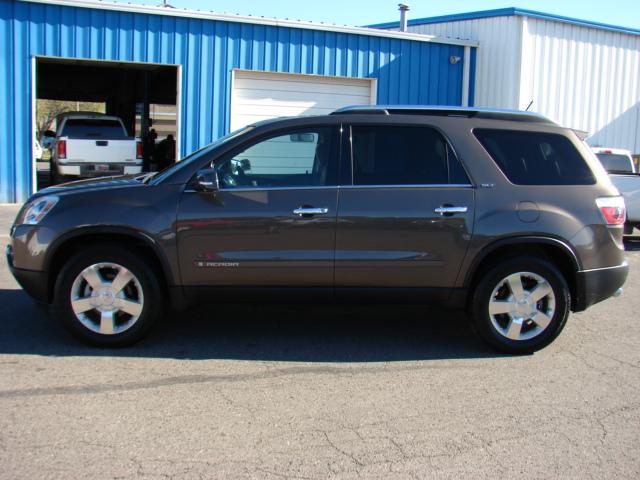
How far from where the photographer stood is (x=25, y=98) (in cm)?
1406

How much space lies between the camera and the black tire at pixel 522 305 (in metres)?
5.37

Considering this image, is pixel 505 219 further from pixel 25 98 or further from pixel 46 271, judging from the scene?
pixel 25 98

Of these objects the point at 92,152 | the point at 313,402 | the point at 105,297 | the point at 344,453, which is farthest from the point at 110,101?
the point at 344,453

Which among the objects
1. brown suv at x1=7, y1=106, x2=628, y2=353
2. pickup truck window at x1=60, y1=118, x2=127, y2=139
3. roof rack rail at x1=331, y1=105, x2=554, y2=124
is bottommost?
brown suv at x1=7, y1=106, x2=628, y2=353

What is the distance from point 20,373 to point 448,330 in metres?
3.53

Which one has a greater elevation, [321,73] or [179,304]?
[321,73]

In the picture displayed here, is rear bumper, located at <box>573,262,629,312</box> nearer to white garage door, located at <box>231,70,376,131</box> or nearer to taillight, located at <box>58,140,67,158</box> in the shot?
white garage door, located at <box>231,70,376,131</box>

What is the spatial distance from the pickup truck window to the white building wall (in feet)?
29.8

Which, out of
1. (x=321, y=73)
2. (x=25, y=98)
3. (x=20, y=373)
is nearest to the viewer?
(x=20, y=373)

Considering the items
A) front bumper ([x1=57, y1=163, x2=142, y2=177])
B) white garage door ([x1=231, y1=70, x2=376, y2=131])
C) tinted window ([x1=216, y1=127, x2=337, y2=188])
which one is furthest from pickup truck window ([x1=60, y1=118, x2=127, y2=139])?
tinted window ([x1=216, y1=127, x2=337, y2=188])

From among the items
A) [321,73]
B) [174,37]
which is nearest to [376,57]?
[321,73]

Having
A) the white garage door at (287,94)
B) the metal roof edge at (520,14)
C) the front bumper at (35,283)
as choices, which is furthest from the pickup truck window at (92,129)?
the front bumper at (35,283)

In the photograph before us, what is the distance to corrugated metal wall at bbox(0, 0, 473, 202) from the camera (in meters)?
13.9

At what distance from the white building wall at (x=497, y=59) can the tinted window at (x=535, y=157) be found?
12243mm
